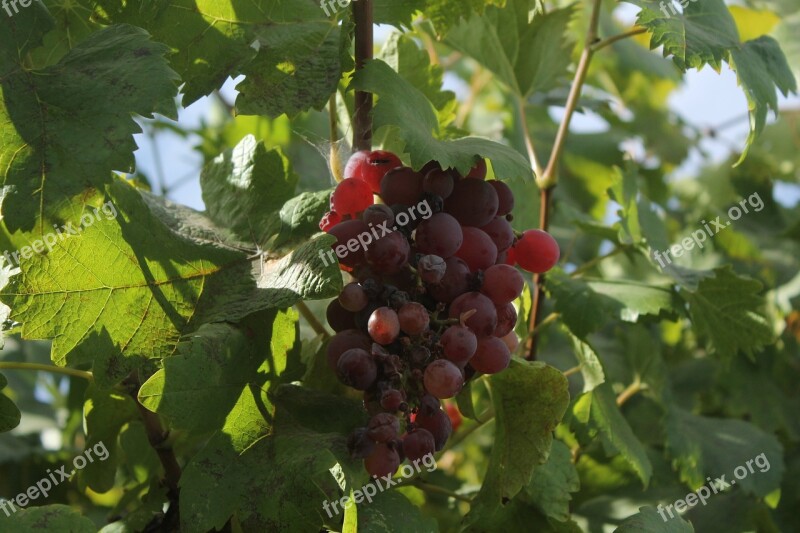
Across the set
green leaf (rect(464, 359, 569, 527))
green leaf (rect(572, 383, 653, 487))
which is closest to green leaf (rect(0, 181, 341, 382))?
green leaf (rect(464, 359, 569, 527))

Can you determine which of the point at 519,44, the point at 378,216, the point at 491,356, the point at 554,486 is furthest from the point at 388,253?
the point at 519,44

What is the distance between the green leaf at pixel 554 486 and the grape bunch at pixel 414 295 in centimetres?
19

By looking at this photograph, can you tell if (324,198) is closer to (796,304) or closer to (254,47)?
(254,47)

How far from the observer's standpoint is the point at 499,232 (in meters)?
0.96

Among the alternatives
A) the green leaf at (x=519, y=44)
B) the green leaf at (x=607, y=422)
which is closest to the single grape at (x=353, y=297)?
the green leaf at (x=607, y=422)

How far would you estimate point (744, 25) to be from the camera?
2.25 meters

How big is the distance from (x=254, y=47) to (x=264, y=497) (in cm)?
49

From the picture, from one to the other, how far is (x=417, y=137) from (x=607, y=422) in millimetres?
530

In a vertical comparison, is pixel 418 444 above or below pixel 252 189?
below

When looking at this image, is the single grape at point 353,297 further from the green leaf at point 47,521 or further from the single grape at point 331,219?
the green leaf at point 47,521

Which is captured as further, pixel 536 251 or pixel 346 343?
pixel 536 251

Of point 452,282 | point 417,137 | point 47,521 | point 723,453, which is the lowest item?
point 723,453

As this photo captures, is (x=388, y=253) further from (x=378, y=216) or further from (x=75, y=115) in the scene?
(x=75, y=115)

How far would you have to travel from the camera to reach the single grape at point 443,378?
0.84 meters
